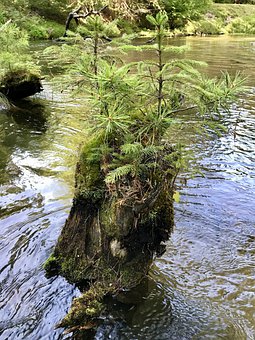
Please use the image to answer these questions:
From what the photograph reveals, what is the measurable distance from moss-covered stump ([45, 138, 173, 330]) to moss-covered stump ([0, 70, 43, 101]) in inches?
306

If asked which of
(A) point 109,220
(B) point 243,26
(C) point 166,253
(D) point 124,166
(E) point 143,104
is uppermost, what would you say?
(E) point 143,104

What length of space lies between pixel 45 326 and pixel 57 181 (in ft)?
10.9

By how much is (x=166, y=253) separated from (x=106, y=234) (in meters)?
1.36

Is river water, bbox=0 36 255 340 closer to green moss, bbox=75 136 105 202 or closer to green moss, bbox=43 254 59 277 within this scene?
green moss, bbox=43 254 59 277

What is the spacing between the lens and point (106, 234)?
3.73m

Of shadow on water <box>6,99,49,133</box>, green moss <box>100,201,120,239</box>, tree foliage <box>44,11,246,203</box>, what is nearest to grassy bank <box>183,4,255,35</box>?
shadow on water <box>6,99,49,133</box>

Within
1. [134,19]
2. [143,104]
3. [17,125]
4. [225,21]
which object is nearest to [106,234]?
[143,104]

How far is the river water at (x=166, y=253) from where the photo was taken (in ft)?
12.1

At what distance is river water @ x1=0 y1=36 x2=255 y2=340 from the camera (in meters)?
3.69

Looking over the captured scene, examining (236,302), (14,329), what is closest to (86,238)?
(14,329)

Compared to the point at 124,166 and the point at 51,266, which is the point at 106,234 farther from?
the point at 51,266

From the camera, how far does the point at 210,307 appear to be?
3.95 m

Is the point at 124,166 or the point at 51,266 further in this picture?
the point at 51,266

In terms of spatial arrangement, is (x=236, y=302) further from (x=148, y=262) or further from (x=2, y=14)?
(x=2, y=14)
